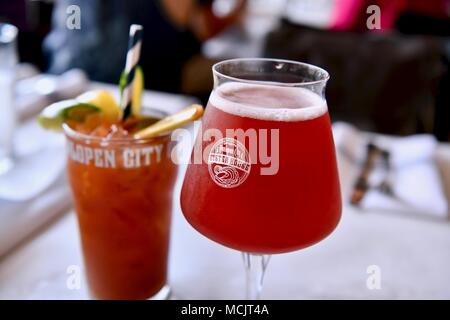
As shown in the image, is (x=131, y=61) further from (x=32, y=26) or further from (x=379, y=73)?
(x=32, y=26)

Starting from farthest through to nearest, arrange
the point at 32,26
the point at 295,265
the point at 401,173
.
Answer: the point at 32,26, the point at 401,173, the point at 295,265

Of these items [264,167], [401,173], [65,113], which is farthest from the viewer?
[401,173]

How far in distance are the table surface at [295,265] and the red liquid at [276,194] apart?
19 centimetres

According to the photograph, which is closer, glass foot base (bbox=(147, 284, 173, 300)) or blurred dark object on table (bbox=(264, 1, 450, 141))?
glass foot base (bbox=(147, 284, 173, 300))

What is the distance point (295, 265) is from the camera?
747mm

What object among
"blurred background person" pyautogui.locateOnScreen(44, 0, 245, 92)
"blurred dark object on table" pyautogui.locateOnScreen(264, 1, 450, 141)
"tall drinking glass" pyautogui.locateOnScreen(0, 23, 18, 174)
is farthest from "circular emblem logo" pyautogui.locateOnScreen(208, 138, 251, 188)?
"blurred dark object on table" pyautogui.locateOnScreen(264, 1, 450, 141)

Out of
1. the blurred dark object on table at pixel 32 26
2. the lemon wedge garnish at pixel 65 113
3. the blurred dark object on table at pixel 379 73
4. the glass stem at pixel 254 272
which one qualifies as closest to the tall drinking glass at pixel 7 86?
the lemon wedge garnish at pixel 65 113

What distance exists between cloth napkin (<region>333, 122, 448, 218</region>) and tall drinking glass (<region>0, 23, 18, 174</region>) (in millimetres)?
704

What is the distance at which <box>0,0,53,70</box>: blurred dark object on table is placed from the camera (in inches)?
98.1

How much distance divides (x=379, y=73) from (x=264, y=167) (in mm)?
1446

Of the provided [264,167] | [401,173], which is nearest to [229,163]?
[264,167]

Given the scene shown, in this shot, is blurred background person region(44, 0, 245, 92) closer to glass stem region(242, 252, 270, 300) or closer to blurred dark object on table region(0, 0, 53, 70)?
blurred dark object on table region(0, 0, 53, 70)

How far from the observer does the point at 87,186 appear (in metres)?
0.63

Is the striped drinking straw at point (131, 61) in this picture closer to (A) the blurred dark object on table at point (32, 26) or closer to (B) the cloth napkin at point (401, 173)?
(B) the cloth napkin at point (401, 173)
